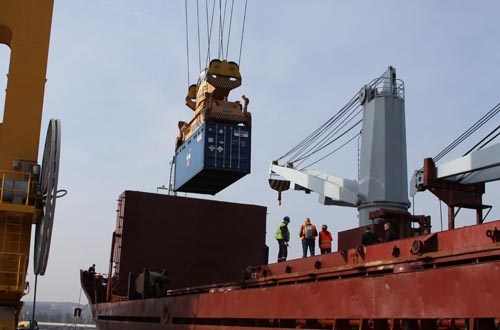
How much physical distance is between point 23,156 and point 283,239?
244 inches

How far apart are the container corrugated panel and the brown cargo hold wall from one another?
2.58 meters

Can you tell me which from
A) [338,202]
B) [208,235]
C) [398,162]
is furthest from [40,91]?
[338,202]

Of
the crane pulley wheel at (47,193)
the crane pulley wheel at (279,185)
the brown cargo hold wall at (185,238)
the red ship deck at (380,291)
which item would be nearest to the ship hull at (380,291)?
the red ship deck at (380,291)

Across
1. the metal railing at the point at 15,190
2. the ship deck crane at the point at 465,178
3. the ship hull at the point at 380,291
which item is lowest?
the ship hull at the point at 380,291

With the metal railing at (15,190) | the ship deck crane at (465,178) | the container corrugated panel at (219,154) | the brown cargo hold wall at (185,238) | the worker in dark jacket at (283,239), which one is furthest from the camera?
the container corrugated panel at (219,154)

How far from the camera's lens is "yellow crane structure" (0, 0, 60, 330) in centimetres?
1001

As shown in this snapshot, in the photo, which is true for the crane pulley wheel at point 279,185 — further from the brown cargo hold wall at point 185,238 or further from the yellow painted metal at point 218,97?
the brown cargo hold wall at point 185,238

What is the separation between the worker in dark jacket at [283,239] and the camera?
14070mm

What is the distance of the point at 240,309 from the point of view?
9.77 meters

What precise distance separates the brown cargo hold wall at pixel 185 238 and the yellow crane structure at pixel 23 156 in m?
5.92

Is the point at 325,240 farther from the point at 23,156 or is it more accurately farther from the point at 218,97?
the point at 218,97

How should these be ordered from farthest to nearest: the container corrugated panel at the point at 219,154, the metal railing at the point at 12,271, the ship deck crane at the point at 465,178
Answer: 1. the container corrugated panel at the point at 219,154
2. the ship deck crane at the point at 465,178
3. the metal railing at the point at 12,271

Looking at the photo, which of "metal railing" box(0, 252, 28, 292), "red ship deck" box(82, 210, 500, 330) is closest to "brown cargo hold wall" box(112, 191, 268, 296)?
"red ship deck" box(82, 210, 500, 330)

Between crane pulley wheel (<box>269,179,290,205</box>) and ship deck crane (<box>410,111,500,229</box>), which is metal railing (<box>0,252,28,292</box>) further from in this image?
crane pulley wheel (<box>269,179,290,205</box>)
